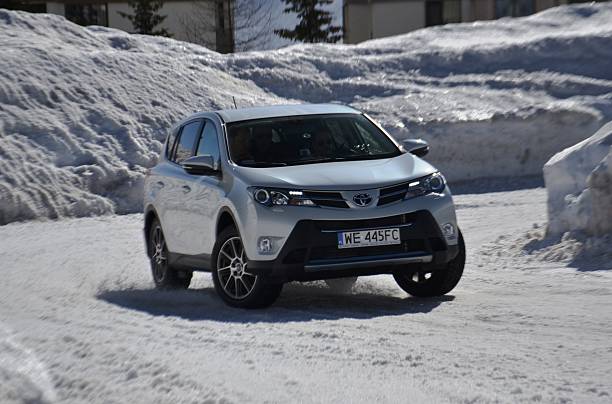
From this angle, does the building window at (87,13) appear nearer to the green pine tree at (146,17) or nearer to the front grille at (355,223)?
the green pine tree at (146,17)

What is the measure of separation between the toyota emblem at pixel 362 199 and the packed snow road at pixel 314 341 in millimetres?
712

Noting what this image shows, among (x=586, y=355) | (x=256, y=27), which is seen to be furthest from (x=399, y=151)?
(x=256, y=27)

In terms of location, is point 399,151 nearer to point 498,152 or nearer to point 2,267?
point 2,267

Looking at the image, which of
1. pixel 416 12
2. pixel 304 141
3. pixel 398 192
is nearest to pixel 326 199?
pixel 398 192

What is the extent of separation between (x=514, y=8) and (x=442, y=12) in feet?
11.9

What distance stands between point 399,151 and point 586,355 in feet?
11.9

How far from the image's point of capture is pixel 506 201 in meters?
19.8

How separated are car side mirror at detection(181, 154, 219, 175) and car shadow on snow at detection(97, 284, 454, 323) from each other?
0.94 metres

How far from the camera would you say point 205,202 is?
1003 centimetres

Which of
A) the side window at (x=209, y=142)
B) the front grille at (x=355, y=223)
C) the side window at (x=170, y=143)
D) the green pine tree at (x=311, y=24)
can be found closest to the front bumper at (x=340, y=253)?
the front grille at (x=355, y=223)

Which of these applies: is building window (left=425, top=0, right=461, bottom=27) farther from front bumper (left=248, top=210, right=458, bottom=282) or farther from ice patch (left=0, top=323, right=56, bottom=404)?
ice patch (left=0, top=323, right=56, bottom=404)

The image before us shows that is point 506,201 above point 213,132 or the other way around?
the other way around

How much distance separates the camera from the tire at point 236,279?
9273mm

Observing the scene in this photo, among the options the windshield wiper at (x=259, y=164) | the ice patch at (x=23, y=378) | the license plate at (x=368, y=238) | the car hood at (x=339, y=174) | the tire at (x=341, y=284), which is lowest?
the tire at (x=341, y=284)
